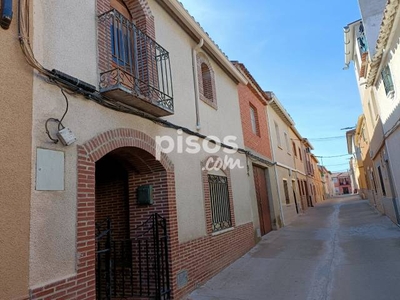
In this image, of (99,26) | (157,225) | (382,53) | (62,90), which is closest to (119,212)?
(157,225)

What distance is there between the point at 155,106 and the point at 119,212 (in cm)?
233

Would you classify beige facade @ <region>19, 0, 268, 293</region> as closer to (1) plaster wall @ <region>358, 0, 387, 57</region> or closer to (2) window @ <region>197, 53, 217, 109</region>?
(2) window @ <region>197, 53, 217, 109</region>

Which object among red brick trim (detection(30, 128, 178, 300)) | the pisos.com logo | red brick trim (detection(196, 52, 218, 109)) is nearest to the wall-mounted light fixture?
red brick trim (detection(30, 128, 178, 300))

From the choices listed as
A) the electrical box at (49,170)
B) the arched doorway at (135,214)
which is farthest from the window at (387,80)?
the electrical box at (49,170)

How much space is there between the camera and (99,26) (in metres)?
4.40

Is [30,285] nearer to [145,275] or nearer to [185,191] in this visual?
[145,275]

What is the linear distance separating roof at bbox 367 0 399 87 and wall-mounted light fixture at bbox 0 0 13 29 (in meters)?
6.77

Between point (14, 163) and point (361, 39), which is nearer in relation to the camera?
point (14, 163)

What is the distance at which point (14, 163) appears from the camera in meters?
2.88

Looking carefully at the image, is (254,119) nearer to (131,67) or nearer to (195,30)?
(195,30)

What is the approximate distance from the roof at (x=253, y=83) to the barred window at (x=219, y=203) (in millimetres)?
4868

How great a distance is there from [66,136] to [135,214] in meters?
2.45

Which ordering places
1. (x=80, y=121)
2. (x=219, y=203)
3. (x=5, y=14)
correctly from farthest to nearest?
(x=219, y=203) → (x=80, y=121) → (x=5, y=14)

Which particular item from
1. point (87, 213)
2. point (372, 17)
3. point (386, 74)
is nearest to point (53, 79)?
point (87, 213)
